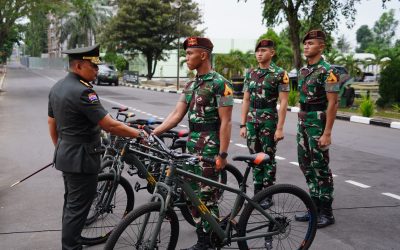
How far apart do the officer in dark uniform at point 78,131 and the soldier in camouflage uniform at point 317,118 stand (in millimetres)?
2032

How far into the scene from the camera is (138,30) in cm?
3791

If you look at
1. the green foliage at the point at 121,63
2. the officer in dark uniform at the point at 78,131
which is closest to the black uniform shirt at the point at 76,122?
the officer in dark uniform at the point at 78,131

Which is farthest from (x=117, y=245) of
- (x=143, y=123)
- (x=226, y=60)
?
(x=226, y=60)

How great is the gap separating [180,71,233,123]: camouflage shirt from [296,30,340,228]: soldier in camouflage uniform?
50.4 inches

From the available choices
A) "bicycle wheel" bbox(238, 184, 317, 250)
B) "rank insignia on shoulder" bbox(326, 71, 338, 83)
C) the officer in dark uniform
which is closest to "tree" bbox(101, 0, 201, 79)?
"rank insignia on shoulder" bbox(326, 71, 338, 83)

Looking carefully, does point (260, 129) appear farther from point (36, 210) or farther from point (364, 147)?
point (364, 147)

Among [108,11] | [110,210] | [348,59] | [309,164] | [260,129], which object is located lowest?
[110,210]

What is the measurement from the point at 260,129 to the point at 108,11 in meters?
61.1

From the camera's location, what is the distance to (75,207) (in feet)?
10.9

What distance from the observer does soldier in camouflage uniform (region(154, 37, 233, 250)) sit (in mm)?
3590

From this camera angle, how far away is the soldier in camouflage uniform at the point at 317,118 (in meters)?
4.48

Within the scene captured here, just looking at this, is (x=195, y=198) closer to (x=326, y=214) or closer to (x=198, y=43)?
(x=198, y=43)

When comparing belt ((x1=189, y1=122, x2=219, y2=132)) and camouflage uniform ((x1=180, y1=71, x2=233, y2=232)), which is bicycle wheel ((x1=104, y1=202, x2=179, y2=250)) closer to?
camouflage uniform ((x1=180, y1=71, x2=233, y2=232))

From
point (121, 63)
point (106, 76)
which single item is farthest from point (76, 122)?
point (121, 63)
